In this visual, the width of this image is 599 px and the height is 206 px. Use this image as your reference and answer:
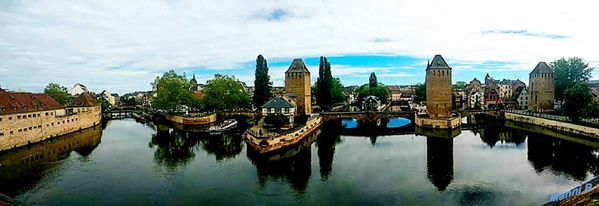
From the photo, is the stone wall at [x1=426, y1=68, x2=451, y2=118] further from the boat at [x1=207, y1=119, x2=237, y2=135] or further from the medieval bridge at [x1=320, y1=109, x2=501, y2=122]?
the boat at [x1=207, y1=119, x2=237, y2=135]

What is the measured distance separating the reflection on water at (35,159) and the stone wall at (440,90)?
130 feet

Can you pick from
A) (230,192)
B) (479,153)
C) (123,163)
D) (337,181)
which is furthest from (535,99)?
(123,163)

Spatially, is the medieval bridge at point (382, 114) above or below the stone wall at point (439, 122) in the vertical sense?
above

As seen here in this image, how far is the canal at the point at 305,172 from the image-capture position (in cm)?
1773

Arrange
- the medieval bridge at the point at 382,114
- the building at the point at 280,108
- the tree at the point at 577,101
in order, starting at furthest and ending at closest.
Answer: the medieval bridge at the point at 382,114 → the building at the point at 280,108 → the tree at the point at 577,101

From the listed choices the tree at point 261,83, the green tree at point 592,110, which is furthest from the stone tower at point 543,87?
the tree at point 261,83

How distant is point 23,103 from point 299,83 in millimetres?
33559

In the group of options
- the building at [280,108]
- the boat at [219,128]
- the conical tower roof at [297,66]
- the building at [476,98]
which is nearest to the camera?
the building at [280,108]

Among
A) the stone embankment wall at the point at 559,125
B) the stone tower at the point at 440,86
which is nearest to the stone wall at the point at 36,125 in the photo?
the stone tower at the point at 440,86

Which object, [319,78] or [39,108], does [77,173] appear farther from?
[319,78]

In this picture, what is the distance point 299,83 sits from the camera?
178 ft

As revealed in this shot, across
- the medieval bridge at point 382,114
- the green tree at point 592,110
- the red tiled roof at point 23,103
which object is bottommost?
the medieval bridge at point 382,114

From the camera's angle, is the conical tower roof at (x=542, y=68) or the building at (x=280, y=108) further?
the conical tower roof at (x=542, y=68)

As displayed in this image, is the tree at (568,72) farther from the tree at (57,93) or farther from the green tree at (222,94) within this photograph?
the tree at (57,93)
